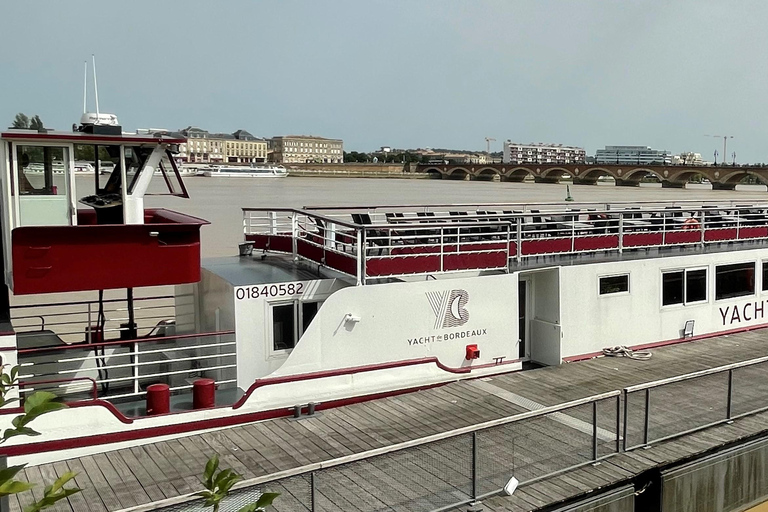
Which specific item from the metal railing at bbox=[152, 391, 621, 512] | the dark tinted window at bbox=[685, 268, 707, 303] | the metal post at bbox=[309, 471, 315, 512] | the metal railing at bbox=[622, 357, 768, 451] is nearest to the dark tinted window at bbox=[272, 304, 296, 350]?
the metal railing at bbox=[152, 391, 621, 512]

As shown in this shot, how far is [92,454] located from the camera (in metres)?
7.97

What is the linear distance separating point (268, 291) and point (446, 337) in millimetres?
2772

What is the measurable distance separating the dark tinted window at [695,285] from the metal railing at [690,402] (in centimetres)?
371

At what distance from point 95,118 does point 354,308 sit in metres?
4.17

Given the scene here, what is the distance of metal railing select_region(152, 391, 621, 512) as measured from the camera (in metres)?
6.25

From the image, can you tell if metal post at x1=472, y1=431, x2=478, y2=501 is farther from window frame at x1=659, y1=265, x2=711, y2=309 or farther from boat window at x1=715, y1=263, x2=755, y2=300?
boat window at x1=715, y1=263, x2=755, y2=300

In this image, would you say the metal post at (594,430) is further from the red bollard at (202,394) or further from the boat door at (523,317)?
the red bollard at (202,394)

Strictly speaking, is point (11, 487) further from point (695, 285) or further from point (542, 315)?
point (695, 285)

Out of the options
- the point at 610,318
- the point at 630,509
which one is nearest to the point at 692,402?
the point at 630,509

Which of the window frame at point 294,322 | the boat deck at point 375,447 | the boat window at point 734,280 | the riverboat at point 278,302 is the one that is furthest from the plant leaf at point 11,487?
the boat window at point 734,280

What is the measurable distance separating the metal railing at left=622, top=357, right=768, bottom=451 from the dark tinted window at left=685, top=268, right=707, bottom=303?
3.71 metres

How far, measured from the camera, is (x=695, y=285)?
13.2m

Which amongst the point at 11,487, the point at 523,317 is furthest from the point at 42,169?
the point at 523,317

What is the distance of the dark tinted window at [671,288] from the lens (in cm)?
A: 1269
